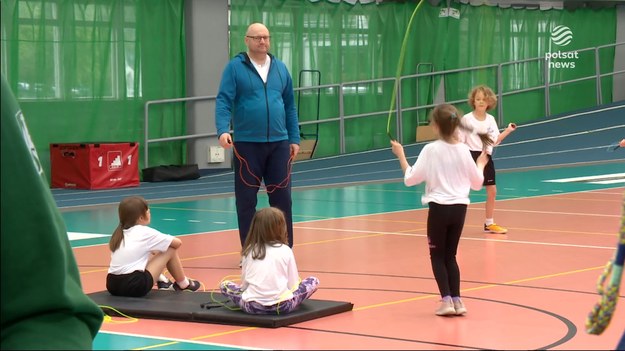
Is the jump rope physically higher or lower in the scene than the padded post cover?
lower

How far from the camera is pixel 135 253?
7285 mm

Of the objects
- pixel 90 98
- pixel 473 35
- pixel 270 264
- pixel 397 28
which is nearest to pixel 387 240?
pixel 270 264

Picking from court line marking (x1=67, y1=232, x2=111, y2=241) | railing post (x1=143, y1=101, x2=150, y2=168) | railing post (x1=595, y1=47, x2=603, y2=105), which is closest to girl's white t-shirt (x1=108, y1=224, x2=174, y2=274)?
court line marking (x1=67, y1=232, x2=111, y2=241)

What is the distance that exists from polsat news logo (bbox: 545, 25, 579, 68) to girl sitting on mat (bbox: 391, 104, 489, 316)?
1995 centimetres

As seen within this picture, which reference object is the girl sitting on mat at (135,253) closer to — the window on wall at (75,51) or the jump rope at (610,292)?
the jump rope at (610,292)

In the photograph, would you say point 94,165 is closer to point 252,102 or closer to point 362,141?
point 362,141

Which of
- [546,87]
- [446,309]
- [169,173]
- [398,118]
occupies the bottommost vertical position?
[446,309]

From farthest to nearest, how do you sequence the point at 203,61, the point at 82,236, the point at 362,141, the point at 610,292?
the point at 362,141 < the point at 203,61 < the point at 82,236 < the point at 610,292

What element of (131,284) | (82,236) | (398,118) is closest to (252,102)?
(131,284)

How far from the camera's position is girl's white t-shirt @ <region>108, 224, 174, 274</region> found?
727 cm

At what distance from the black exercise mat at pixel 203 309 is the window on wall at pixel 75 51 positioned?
11.7 meters

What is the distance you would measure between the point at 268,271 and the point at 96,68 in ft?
Result: 45.1

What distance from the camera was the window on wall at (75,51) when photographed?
18.5 metres

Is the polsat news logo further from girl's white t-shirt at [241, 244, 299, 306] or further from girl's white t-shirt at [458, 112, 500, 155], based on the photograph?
girl's white t-shirt at [241, 244, 299, 306]
